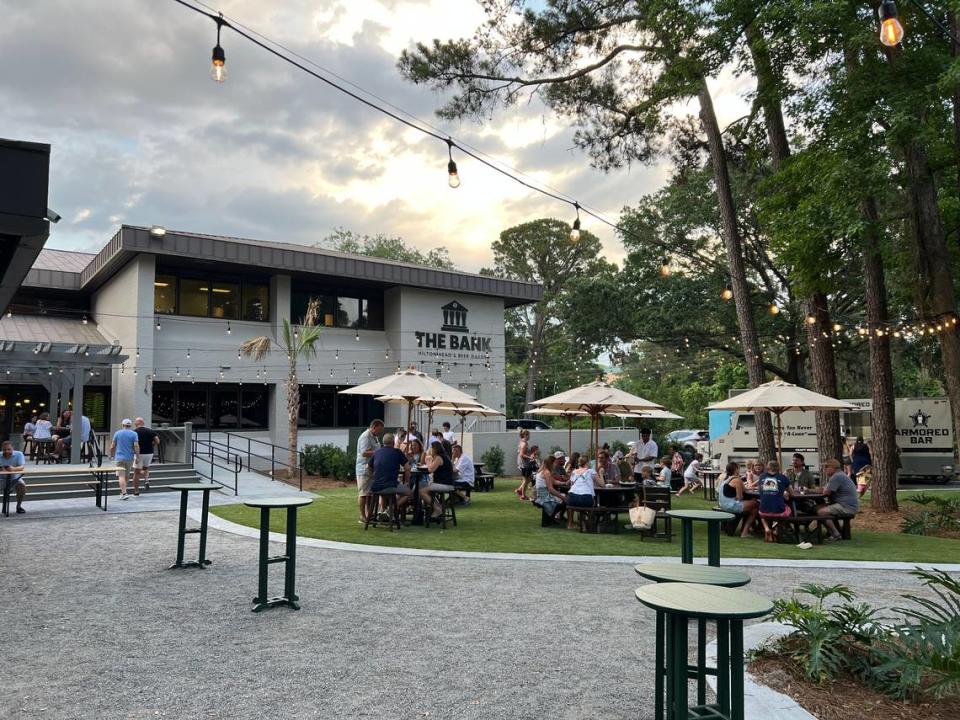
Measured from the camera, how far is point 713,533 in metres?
6.04

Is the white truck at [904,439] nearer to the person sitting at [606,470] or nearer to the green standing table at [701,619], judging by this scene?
the person sitting at [606,470]

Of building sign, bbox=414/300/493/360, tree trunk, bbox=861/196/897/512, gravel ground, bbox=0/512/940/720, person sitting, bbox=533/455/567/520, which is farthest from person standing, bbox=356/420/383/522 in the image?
building sign, bbox=414/300/493/360

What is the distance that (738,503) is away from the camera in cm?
1091

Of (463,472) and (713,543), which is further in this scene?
(463,472)

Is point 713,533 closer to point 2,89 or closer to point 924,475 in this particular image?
point 2,89

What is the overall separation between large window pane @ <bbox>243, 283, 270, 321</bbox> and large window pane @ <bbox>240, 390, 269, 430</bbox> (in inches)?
105

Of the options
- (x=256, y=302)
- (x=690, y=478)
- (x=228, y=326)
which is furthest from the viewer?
(x=256, y=302)

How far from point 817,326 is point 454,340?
50.8 ft

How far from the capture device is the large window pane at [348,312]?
26078 millimetres

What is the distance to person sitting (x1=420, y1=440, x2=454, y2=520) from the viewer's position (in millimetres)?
11180

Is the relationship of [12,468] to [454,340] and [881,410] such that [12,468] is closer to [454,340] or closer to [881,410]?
[881,410]

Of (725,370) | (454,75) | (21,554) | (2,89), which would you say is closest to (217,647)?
(21,554)

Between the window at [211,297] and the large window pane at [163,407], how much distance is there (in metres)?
2.62

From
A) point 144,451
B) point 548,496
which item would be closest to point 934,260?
point 548,496
